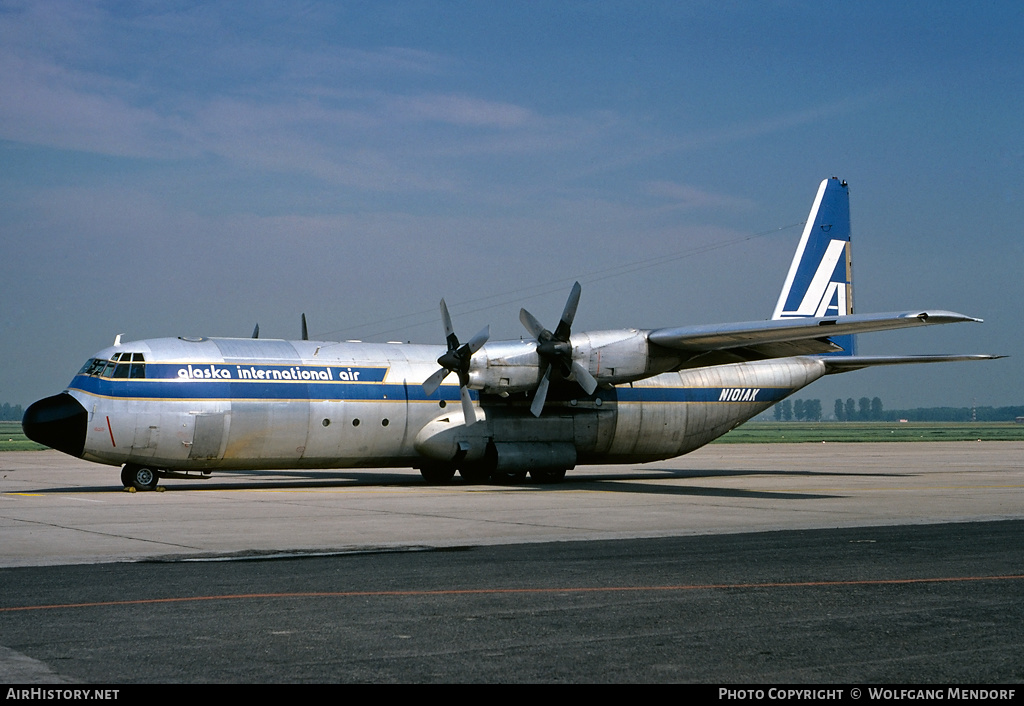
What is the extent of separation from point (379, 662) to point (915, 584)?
6654 millimetres

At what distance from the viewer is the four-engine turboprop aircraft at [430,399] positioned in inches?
1062

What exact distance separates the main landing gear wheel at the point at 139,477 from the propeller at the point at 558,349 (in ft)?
33.7

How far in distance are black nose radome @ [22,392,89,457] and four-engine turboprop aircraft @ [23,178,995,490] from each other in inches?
1.4

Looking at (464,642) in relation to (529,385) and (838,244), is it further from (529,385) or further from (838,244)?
(838,244)

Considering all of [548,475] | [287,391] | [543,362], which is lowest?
[548,475]

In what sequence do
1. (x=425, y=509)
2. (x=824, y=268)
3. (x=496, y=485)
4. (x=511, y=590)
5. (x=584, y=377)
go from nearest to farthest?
1. (x=511, y=590)
2. (x=425, y=509)
3. (x=584, y=377)
4. (x=496, y=485)
5. (x=824, y=268)

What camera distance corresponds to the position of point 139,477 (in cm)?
2769

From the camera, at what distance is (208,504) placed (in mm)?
23297

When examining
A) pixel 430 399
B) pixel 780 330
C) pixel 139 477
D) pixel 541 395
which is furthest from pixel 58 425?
pixel 780 330

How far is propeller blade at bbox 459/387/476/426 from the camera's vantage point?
2936 cm

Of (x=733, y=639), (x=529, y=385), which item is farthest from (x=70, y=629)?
(x=529, y=385)

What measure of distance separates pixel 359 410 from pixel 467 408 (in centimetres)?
303

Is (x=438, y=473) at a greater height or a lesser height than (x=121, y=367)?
lesser

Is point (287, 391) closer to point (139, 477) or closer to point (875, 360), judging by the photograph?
point (139, 477)
